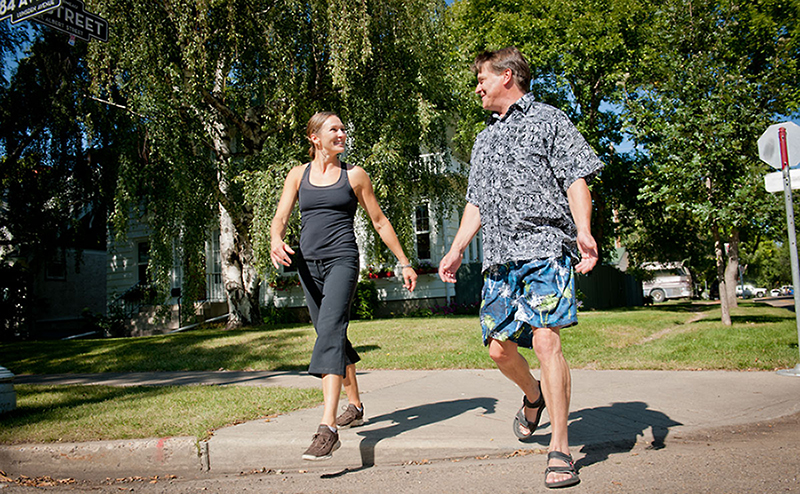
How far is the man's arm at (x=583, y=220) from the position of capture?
2.89m

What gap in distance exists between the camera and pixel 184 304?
13.5 meters

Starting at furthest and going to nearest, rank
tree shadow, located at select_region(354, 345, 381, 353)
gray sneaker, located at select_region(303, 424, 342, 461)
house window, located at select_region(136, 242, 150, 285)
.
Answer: house window, located at select_region(136, 242, 150, 285) < tree shadow, located at select_region(354, 345, 381, 353) < gray sneaker, located at select_region(303, 424, 342, 461)

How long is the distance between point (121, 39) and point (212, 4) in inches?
77.7

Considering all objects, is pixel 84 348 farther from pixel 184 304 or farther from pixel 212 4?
pixel 212 4

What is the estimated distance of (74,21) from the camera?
5.82 metres

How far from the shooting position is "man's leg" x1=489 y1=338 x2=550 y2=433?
10.5ft

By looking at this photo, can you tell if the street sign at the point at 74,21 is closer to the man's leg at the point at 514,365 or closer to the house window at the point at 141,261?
the man's leg at the point at 514,365

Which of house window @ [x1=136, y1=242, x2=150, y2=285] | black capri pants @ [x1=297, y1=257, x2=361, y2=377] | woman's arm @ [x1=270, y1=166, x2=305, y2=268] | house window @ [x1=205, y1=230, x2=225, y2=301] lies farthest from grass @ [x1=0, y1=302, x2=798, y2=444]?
house window @ [x1=136, y1=242, x2=150, y2=285]

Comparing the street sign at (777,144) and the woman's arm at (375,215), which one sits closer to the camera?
the woman's arm at (375,215)

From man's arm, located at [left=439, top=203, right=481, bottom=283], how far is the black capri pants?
0.62 meters

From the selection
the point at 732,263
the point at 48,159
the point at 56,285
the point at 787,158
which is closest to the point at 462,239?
the point at 787,158

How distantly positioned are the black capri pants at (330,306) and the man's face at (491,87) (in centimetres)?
127

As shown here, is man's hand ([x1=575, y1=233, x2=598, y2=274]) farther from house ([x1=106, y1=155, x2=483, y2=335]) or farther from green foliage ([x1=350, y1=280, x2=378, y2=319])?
green foliage ([x1=350, y1=280, x2=378, y2=319])

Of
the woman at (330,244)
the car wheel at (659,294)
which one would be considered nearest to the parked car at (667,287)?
the car wheel at (659,294)
